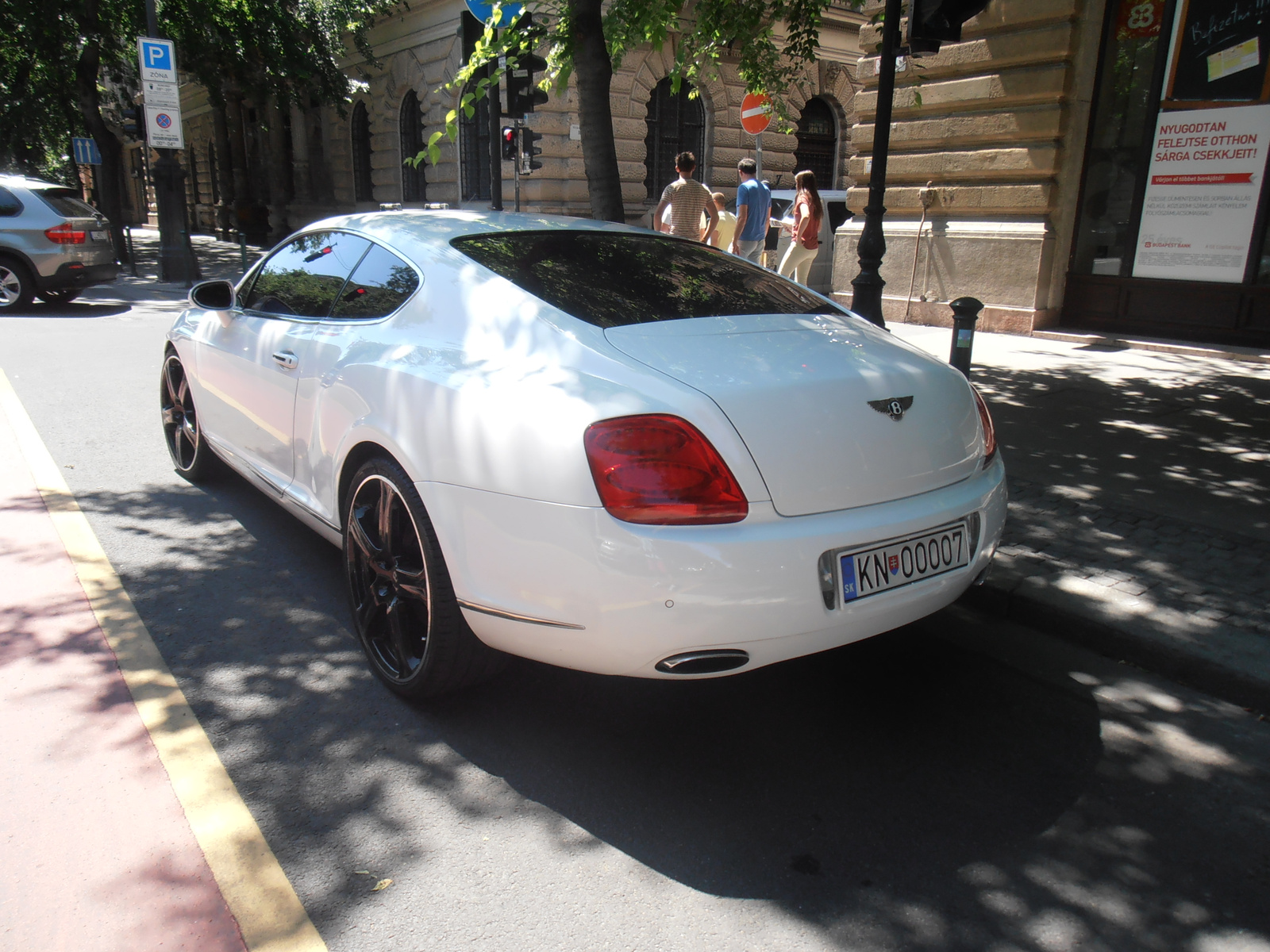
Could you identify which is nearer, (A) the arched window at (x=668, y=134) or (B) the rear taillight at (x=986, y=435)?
(B) the rear taillight at (x=986, y=435)

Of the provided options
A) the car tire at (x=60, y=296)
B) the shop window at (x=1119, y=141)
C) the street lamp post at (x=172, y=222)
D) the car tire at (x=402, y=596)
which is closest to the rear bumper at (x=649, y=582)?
the car tire at (x=402, y=596)

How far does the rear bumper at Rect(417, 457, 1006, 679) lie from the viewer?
2430 millimetres

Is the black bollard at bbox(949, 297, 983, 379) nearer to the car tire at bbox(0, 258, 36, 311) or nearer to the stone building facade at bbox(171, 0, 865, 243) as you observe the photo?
the car tire at bbox(0, 258, 36, 311)

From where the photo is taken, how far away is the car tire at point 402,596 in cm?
288

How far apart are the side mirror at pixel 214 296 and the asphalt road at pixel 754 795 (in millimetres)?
1352

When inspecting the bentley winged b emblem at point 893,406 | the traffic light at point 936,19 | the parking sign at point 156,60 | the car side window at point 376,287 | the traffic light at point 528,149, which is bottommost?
the bentley winged b emblem at point 893,406

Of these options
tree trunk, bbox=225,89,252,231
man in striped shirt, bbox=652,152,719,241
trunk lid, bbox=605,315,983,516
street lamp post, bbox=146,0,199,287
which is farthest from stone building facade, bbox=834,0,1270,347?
tree trunk, bbox=225,89,252,231

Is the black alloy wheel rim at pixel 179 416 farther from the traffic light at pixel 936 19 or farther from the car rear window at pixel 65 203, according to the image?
the car rear window at pixel 65 203

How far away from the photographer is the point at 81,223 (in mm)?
13711

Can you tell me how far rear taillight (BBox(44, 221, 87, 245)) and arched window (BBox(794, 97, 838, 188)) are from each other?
16.5 meters

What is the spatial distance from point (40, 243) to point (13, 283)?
0.67 m

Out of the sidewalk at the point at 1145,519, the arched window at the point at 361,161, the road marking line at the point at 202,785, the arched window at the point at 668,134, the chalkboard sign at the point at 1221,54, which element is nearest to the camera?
the road marking line at the point at 202,785

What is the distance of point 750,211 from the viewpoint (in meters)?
11.5

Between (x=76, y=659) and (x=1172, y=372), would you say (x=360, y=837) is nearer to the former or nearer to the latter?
(x=76, y=659)
